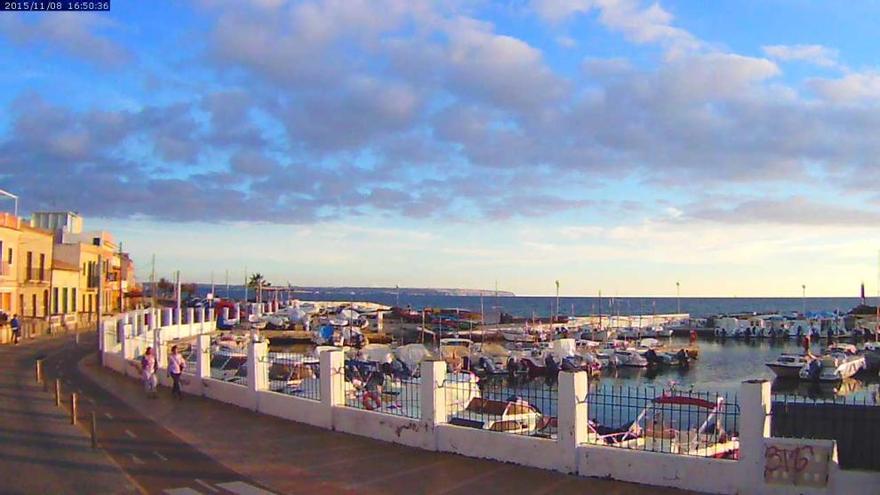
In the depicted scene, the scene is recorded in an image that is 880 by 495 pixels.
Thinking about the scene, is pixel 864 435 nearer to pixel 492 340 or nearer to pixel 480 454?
pixel 480 454

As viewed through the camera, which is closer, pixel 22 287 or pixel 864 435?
pixel 864 435

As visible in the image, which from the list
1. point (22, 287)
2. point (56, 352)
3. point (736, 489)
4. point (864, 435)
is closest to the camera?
point (736, 489)

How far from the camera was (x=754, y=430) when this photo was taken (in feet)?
37.3

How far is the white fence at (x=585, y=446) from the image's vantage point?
1112 cm

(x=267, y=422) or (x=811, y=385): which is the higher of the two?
(x=267, y=422)

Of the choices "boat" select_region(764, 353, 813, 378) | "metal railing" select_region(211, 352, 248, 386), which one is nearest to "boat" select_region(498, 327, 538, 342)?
"boat" select_region(764, 353, 813, 378)

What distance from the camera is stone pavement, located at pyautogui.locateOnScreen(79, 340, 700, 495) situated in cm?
1230

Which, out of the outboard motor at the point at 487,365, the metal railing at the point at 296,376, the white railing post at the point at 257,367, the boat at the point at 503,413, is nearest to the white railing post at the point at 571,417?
the boat at the point at 503,413

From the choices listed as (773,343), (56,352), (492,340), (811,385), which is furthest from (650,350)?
(56,352)

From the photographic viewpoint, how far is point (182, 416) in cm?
1977

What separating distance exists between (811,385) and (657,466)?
50310mm

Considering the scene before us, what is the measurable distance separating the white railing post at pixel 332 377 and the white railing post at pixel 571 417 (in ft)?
19.7

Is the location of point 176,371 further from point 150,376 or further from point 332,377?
point 332,377

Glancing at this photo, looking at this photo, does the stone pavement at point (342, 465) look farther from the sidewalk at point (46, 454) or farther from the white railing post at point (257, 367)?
the sidewalk at point (46, 454)
